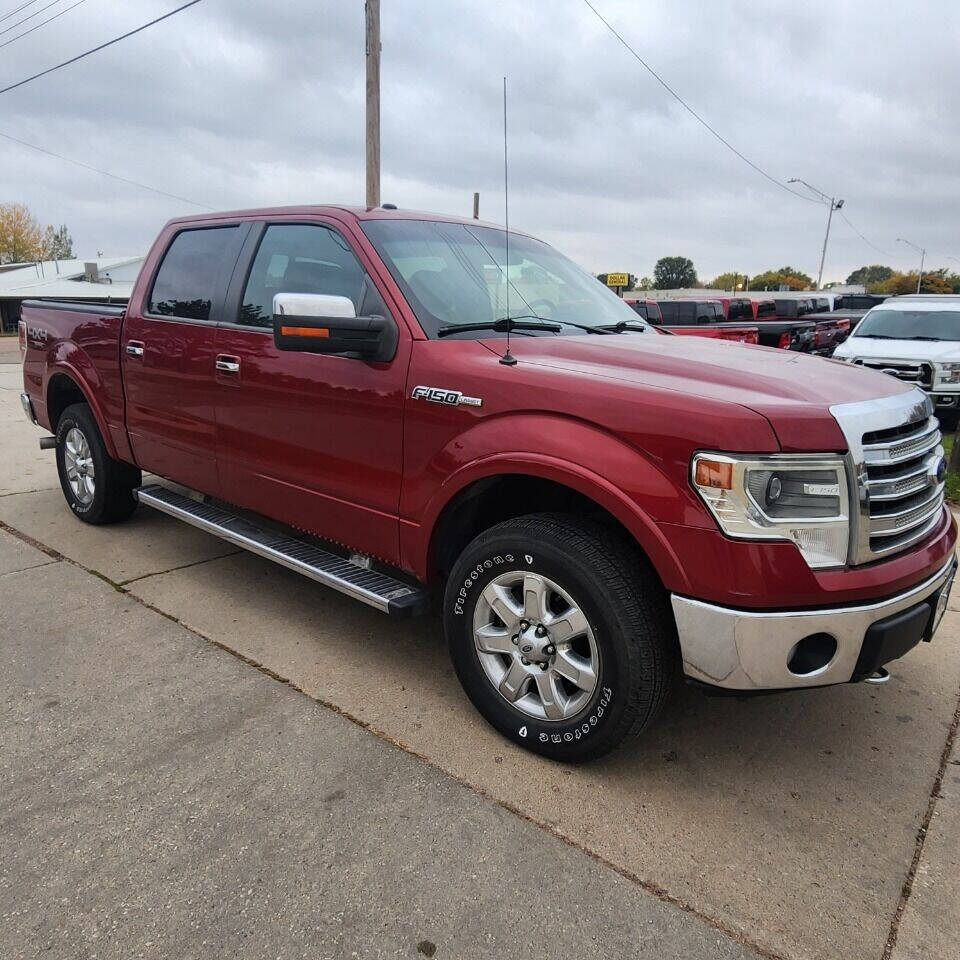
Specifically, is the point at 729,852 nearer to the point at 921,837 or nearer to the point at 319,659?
the point at 921,837

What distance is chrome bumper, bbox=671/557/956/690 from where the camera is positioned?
7.46 ft

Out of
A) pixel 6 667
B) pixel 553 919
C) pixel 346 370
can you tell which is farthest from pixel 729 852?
pixel 6 667

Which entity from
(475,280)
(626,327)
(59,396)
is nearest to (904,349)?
(626,327)

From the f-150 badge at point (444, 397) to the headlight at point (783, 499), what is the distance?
0.86 metres

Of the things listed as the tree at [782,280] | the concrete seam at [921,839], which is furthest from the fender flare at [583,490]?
the tree at [782,280]

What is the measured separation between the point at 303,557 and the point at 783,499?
2140 millimetres

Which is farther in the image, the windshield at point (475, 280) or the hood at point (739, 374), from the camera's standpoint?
the windshield at point (475, 280)

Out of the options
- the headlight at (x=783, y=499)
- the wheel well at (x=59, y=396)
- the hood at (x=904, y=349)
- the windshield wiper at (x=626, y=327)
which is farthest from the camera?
the hood at (x=904, y=349)

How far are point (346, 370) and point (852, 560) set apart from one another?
200 cm

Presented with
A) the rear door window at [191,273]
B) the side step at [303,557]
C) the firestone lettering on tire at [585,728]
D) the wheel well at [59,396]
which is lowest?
the firestone lettering on tire at [585,728]

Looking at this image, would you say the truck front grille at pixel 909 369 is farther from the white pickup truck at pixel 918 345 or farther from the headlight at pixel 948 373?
the headlight at pixel 948 373

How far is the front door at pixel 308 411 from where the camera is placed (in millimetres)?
3150

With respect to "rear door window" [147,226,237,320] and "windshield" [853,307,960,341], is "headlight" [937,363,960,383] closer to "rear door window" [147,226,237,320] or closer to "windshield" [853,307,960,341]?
"windshield" [853,307,960,341]

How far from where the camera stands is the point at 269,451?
366 cm
